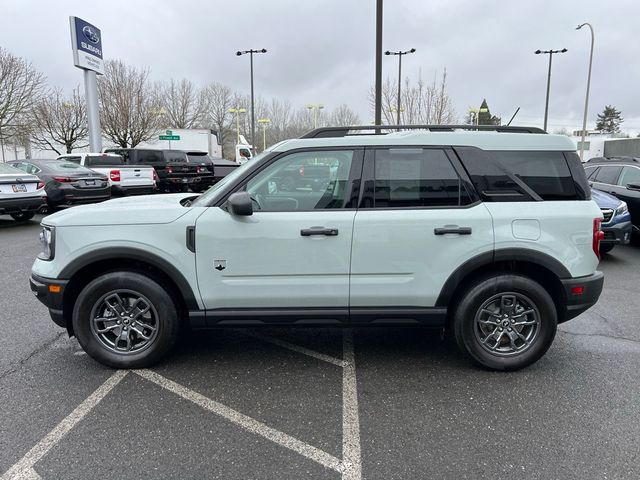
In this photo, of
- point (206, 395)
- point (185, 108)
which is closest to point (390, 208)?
point (206, 395)

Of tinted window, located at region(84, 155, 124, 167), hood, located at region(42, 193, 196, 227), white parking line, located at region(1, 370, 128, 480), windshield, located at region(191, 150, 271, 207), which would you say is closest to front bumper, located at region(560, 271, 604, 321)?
windshield, located at region(191, 150, 271, 207)

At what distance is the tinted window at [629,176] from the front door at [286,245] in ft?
25.9

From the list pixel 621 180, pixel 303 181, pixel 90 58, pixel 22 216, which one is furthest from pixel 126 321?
pixel 90 58

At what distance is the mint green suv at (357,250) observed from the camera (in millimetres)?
3326

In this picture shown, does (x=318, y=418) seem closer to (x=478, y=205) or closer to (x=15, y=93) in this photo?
(x=478, y=205)

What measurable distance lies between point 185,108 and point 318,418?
162 feet

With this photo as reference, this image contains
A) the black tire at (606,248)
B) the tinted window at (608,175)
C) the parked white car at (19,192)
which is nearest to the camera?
the black tire at (606,248)

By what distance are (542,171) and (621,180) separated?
714 centimetres

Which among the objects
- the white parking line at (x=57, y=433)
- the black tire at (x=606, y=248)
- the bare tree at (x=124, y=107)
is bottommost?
the white parking line at (x=57, y=433)

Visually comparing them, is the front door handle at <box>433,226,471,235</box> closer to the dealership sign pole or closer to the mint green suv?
the mint green suv

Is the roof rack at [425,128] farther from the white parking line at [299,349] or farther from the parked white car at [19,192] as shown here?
the parked white car at [19,192]

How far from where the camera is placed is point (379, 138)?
11.5ft

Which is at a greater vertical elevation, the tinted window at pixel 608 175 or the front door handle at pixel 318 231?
the tinted window at pixel 608 175

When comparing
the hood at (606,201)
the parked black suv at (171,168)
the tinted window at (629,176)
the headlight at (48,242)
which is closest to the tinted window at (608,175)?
the tinted window at (629,176)
